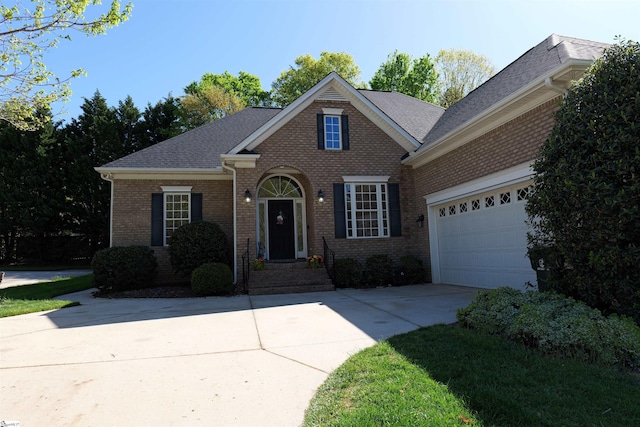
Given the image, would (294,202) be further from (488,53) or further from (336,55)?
(488,53)

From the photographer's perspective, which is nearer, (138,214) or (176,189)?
(138,214)

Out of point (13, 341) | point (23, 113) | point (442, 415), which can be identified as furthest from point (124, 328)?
point (23, 113)

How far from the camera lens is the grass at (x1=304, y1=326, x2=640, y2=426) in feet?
8.57

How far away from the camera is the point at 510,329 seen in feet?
14.6

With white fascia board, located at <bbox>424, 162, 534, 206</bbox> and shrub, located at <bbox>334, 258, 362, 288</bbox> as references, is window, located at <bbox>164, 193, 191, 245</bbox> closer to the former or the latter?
shrub, located at <bbox>334, 258, 362, 288</bbox>

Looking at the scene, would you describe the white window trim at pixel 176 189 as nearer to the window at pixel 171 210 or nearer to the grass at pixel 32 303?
the window at pixel 171 210

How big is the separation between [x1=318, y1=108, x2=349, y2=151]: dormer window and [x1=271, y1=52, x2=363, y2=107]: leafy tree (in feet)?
62.5

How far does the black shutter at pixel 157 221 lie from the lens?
12438 mm

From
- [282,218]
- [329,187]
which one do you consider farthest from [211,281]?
[329,187]

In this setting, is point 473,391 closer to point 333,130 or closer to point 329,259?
point 329,259

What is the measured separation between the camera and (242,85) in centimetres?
3569

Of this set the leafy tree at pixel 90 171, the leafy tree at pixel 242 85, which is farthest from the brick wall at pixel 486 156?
the leafy tree at pixel 242 85

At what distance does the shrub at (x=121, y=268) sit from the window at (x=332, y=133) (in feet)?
22.1

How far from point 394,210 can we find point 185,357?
912 centimetres
